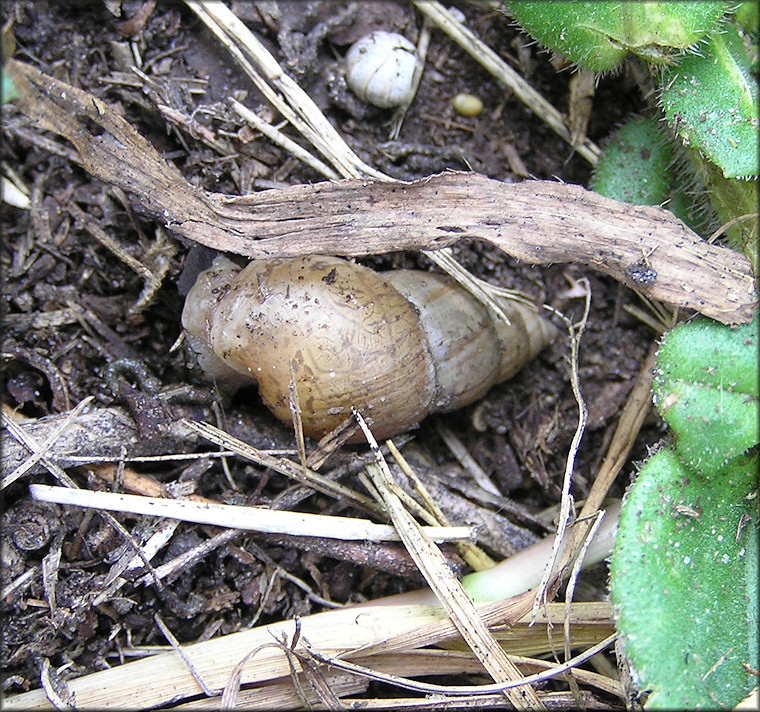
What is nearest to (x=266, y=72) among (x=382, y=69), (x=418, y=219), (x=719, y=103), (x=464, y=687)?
(x=382, y=69)

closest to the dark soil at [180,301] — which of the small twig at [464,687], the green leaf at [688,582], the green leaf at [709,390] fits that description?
the small twig at [464,687]

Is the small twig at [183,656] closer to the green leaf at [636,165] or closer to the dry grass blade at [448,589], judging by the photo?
the dry grass blade at [448,589]

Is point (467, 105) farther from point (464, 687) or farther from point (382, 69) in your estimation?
point (464, 687)

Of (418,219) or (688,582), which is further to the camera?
(418,219)

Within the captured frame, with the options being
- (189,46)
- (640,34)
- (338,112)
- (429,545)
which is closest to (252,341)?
(429,545)

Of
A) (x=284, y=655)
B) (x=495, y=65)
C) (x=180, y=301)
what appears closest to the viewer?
(x=284, y=655)

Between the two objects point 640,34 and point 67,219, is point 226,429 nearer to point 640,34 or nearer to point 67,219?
point 67,219
